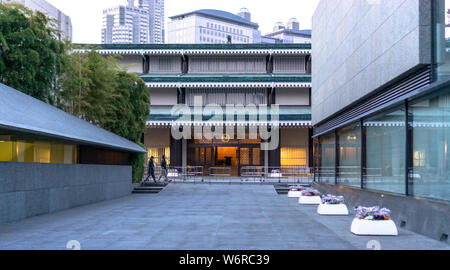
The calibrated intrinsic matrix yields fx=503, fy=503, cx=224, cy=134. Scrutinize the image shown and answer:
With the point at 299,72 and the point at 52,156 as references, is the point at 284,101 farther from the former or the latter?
the point at 52,156

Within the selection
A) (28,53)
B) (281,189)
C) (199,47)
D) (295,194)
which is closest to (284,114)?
(199,47)

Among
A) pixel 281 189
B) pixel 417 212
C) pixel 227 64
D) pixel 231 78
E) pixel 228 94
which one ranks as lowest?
pixel 281 189

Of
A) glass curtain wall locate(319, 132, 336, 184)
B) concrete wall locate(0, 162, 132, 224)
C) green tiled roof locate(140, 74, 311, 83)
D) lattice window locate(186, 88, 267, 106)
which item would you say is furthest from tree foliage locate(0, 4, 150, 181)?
lattice window locate(186, 88, 267, 106)

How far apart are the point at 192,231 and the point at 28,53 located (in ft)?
34.7

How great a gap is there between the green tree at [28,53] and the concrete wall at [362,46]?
474 inches

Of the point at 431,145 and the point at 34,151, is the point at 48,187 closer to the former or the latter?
the point at 34,151

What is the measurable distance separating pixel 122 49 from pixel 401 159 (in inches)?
1558

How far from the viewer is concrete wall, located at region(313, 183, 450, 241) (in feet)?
35.3

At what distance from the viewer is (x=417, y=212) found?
12180 millimetres

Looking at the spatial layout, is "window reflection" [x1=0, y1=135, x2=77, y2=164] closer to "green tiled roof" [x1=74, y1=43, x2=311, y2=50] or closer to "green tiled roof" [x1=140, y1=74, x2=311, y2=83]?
"green tiled roof" [x1=140, y1=74, x2=311, y2=83]

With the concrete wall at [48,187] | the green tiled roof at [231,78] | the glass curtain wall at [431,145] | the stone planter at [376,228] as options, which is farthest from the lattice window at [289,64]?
the stone planter at [376,228]

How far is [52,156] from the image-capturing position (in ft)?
57.7

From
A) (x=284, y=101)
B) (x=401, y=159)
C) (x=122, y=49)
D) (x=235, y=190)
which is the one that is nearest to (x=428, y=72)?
(x=401, y=159)

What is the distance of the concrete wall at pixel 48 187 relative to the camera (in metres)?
13.9
